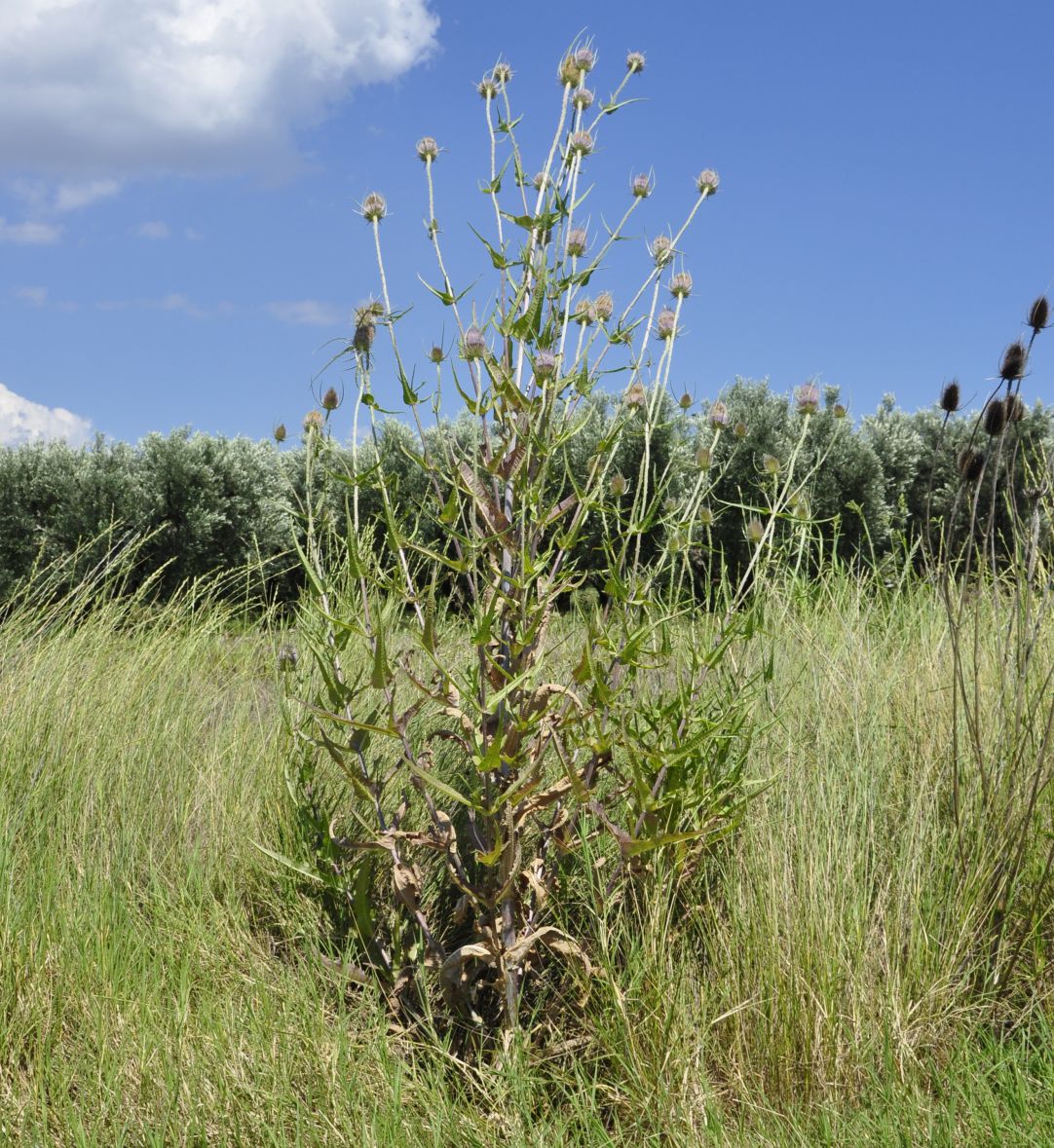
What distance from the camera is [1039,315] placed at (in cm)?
273

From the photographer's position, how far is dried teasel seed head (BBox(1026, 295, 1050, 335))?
2717 mm

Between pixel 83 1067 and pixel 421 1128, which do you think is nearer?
pixel 421 1128

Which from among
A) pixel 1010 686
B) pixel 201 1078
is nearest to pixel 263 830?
pixel 201 1078

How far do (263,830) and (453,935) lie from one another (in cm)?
67

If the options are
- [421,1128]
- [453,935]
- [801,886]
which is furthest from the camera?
[453,935]

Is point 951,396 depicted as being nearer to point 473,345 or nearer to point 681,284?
point 681,284

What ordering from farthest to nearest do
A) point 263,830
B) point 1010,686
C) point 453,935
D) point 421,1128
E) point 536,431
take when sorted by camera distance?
point 1010,686 → point 263,830 → point 453,935 → point 536,431 → point 421,1128

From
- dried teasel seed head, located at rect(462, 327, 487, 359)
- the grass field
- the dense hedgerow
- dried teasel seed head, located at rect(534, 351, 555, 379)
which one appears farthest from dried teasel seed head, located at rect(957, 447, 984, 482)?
the dense hedgerow

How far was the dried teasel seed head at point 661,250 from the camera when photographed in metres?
2.74

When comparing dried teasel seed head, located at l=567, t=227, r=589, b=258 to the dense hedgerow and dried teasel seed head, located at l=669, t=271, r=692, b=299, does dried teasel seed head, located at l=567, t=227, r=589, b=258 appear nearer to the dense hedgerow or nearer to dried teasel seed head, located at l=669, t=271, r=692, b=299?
dried teasel seed head, located at l=669, t=271, r=692, b=299

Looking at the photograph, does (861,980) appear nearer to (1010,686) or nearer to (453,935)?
(453,935)

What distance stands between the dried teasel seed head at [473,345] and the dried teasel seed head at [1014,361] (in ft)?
4.32

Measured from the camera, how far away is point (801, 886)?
250 cm

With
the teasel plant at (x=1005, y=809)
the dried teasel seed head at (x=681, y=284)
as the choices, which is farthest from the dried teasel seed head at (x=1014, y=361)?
the dried teasel seed head at (x=681, y=284)
